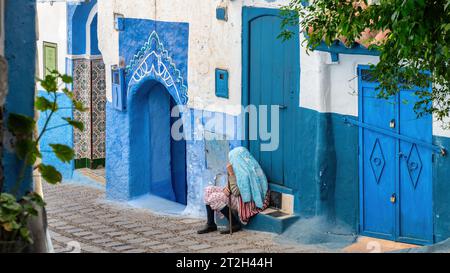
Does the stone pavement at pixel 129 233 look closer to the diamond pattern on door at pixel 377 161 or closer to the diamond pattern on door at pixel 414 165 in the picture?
the diamond pattern on door at pixel 377 161

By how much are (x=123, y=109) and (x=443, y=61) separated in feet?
26.2

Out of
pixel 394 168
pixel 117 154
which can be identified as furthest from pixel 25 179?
pixel 117 154

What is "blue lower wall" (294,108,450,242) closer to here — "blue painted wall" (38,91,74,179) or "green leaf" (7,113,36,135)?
"green leaf" (7,113,36,135)

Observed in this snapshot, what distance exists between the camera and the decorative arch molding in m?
14.9

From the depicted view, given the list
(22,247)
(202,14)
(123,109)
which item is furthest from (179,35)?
(22,247)

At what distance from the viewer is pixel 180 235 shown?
1345cm

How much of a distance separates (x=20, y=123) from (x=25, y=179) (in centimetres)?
51

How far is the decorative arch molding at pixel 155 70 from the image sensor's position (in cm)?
1491

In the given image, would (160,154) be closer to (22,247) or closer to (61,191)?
(61,191)

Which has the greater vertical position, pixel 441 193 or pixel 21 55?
pixel 21 55

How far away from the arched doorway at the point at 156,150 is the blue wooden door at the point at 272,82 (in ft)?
8.60

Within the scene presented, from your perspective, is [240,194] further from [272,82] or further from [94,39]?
[94,39]

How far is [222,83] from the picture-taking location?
553 inches

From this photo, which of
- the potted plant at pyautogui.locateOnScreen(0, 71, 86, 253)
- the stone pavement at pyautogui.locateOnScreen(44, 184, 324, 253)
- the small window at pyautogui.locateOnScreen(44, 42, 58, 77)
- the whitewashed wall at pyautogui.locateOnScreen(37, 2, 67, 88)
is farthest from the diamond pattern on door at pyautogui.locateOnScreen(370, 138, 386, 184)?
the small window at pyautogui.locateOnScreen(44, 42, 58, 77)
